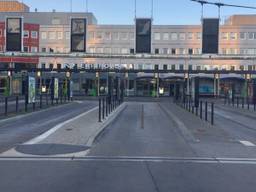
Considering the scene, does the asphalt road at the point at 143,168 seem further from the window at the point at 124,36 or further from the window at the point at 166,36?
the window at the point at 166,36

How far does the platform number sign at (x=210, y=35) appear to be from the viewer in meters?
40.0

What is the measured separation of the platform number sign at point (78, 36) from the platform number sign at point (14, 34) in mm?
4111

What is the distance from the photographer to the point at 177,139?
19.1 meters

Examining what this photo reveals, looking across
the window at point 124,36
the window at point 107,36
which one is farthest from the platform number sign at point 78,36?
the window at point 124,36

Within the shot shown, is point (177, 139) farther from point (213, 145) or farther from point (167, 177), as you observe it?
point (167, 177)

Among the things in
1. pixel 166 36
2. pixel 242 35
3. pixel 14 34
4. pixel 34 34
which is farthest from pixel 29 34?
pixel 14 34

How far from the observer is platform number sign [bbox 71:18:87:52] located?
40188 millimetres

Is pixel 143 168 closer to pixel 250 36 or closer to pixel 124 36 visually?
pixel 124 36

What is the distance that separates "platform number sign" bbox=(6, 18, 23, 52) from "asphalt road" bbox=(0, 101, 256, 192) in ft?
81.0

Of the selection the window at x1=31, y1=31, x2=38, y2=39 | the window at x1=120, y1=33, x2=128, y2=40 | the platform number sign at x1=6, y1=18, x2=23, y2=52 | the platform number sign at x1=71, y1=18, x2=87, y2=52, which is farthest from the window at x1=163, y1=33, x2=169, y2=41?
the platform number sign at x1=71, y1=18, x2=87, y2=52

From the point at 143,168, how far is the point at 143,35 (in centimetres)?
2868

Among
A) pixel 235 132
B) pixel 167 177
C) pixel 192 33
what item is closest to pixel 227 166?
pixel 167 177

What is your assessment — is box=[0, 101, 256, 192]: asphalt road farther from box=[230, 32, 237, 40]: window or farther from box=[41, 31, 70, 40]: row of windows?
box=[41, 31, 70, 40]: row of windows

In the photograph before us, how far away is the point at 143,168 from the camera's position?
12133 millimetres
